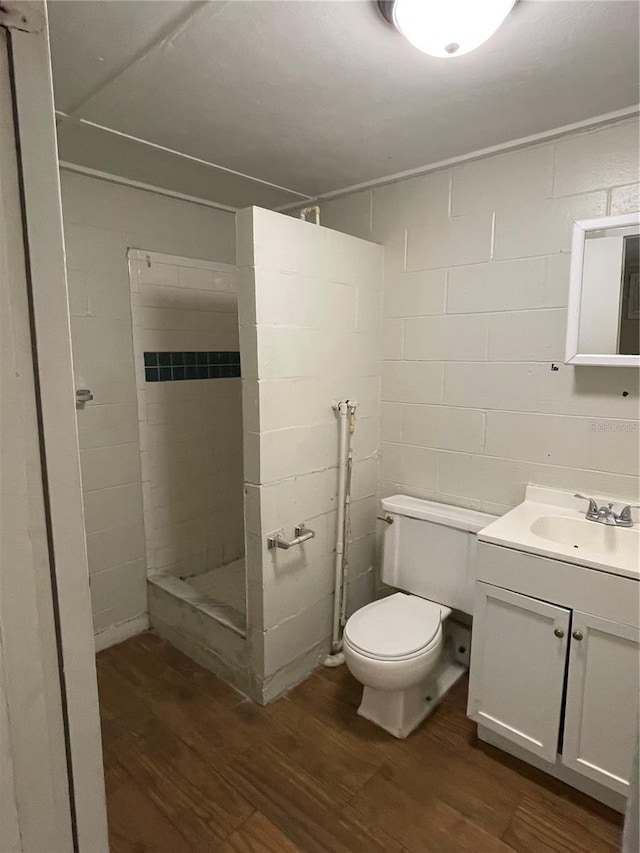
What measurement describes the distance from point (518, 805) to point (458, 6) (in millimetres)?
2359

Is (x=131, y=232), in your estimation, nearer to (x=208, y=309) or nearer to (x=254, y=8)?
(x=208, y=309)

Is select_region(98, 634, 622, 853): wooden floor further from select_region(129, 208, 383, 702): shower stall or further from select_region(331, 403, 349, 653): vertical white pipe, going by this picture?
select_region(331, 403, 349, 653): vertical white pipe

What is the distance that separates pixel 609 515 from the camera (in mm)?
1892

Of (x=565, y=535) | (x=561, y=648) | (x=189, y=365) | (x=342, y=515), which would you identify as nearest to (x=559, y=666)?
(x=561, y=648)

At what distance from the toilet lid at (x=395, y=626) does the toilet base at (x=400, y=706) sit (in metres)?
0.18

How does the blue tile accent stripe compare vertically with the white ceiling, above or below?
below

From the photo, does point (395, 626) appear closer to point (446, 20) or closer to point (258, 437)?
point (258, 437)

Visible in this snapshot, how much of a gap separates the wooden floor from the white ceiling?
7.69 ft

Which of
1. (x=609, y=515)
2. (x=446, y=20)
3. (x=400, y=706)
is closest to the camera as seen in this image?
(x=446, y=20)

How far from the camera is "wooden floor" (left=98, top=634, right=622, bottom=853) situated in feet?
5.19

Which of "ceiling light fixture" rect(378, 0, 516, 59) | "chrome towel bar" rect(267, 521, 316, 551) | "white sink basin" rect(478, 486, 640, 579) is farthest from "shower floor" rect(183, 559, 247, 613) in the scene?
"ceiling light fixture" rect(378, 0, 516, 59)

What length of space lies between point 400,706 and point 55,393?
6.16 ft

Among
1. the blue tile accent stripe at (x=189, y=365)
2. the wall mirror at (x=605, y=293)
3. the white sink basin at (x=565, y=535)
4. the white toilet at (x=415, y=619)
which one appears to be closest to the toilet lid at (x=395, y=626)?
the white toilet at (x=415, y=619)

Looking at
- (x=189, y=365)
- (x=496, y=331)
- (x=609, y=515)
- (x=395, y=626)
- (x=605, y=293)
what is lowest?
(x=395, y=626)
